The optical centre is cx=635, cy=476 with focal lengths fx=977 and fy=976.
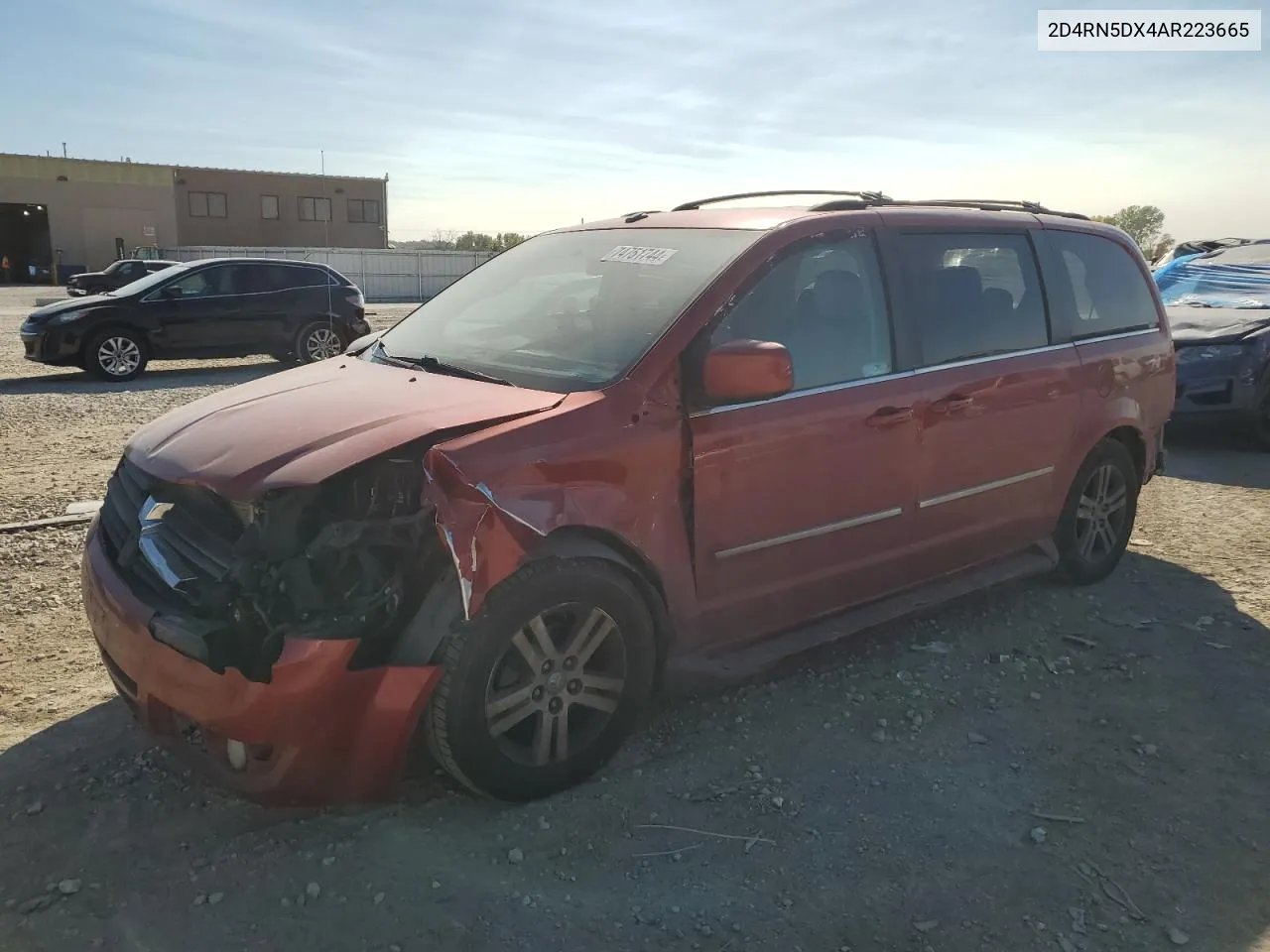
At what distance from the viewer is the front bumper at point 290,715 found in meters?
2.63

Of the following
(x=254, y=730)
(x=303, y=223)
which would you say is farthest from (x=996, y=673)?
(x=303, y=223)

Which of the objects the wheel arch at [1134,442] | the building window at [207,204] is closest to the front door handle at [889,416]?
the wheel arch at [1134,442]

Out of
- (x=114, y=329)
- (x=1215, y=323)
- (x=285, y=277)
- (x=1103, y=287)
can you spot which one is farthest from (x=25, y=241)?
A: (x=1103, y=287)

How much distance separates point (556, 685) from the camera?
3.08 meters

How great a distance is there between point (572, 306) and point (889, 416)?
4.37ft

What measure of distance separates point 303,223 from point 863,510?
5668cm

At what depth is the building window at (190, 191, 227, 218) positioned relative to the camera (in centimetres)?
5216

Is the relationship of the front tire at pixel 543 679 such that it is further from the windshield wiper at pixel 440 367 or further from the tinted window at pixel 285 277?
the tinted window at pixel 285 277

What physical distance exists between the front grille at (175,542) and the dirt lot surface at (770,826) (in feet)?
2.39

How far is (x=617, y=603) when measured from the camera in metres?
3.13

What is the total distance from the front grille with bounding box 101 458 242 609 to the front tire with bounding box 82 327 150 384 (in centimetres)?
1093

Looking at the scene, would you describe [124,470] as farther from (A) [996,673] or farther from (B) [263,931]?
(A) [996,673]

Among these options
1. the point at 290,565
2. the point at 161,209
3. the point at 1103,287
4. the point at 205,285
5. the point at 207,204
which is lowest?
the point at 290,565

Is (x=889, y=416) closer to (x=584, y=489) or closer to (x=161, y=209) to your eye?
(x=584, y=489)
